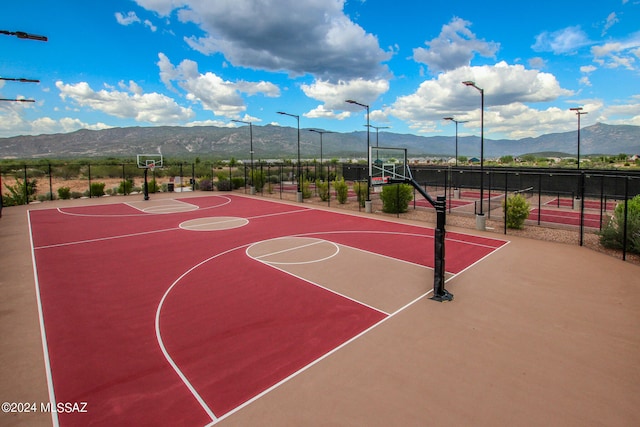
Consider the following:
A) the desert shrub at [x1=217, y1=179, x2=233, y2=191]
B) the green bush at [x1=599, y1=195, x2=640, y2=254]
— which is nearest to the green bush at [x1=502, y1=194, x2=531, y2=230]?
the green bush at [x1=599, y1=195, x2=640, y2=254]

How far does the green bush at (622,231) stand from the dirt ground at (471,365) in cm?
401

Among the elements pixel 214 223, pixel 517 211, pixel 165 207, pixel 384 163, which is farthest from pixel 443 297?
pixel 165 207

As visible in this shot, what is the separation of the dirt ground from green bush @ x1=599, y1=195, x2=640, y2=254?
13.1ft

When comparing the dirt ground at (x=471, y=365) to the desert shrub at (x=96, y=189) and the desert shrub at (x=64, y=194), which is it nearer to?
the desert shrub at (x=64, y=194)

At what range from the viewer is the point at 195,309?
369 inches

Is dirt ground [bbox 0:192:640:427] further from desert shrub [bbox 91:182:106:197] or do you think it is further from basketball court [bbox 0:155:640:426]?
desert shrub [bbox 91:182:106:197]

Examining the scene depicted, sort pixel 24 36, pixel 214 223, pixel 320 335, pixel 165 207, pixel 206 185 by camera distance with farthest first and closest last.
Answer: pixel 206 185, pixel 165 207, pixel 214 223, pixel 24 36, pixel 320 335

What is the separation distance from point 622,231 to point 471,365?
1224 centimetres

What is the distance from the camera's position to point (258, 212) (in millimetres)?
25328

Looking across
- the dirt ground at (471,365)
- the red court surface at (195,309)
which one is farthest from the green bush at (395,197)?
the dirt ground at (471,365)

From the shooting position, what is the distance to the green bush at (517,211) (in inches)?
730

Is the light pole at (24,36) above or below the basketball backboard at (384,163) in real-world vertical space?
above

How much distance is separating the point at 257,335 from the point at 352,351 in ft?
6.88

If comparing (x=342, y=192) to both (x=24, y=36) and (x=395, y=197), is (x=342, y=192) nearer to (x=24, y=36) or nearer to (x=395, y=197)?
(x=395, y=197)
